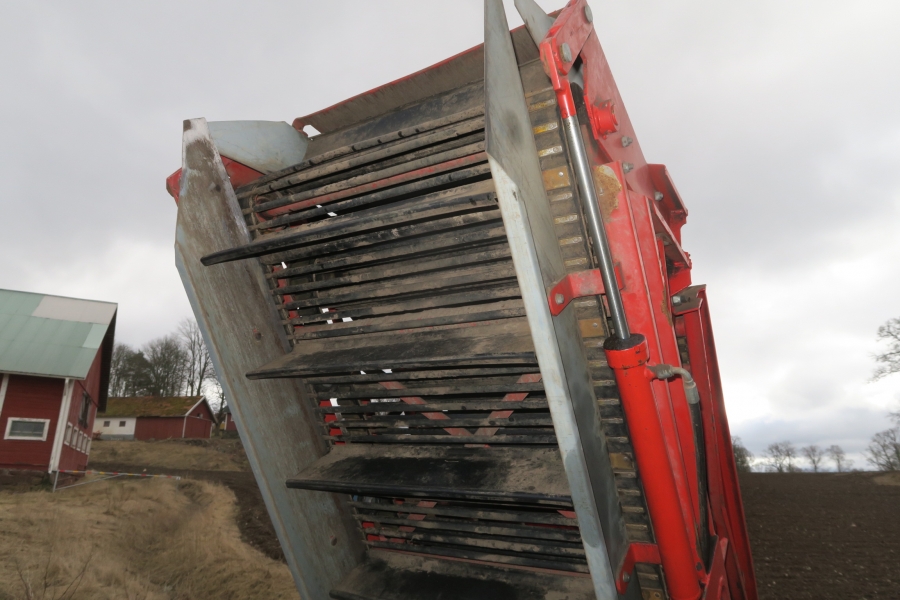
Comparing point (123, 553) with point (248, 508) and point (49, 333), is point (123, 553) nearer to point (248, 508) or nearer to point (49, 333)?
point (248, 508)

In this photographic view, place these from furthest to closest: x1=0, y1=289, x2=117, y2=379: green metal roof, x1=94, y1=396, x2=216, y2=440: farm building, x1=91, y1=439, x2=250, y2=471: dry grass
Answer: x1=94, y1=396, x2=216, y2=440: farm building → x1=91, y1=439, x2=250, y2=471: dry grass → x1=0, y1=289, x2=117, y2=379: green metal roof

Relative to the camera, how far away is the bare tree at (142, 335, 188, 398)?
130 feet

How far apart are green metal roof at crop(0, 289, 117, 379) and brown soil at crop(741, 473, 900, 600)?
1633 centimetres

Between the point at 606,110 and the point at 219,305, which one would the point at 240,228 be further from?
the point at 606,110

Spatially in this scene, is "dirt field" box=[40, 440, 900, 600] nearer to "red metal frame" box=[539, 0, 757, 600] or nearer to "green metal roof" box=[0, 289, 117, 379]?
"green metal roof" box=[0, 289, 117, 379]

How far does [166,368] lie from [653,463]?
45.1 meters

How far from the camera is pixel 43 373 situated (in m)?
13.7

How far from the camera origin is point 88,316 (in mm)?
15961

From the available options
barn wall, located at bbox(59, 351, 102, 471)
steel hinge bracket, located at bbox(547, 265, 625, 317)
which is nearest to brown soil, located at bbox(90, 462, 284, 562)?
barn wall, located at bbox(59, 351, 102, 471)

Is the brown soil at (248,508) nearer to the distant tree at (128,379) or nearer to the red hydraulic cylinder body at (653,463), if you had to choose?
the red hydraulic cylinder body at (653,463)

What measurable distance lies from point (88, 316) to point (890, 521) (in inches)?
840

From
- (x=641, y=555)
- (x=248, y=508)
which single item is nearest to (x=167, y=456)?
(x=248, y=508)

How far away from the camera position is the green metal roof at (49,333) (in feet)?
45.5

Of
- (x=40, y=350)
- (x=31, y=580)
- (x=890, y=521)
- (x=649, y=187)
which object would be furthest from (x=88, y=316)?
(x=890, y=521)
